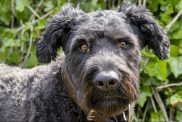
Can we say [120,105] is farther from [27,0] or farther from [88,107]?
[27,0]

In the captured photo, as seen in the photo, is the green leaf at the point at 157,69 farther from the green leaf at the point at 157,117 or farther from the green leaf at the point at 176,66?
the green leaf at the point at 157,117

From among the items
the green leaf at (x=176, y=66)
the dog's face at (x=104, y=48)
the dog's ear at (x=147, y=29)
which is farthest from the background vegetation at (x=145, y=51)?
the dog's face at (x=104, y=48)

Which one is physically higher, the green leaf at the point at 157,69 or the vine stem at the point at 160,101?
the green leaf at the point at 157,69

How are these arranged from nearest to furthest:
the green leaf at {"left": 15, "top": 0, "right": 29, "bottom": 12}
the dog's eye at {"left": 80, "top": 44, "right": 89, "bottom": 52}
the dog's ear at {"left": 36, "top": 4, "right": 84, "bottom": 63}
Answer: the dog's eye at {"left": 80, "top": 44, "right": 89, "bottom": 52}, the dog's ear at {"left": 36, "top": 4, "right": 84, "bottom": 63}, the green leaf at {"left": 15, "top": 0, "right": 29, "bottom": 12}

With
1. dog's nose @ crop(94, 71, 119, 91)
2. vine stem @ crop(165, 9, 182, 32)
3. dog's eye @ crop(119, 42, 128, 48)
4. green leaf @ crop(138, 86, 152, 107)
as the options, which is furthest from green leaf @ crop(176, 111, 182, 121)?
dog's nose @ crop(94, 71, 119, 91)

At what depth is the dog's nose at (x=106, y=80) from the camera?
423cm

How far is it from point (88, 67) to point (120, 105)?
0.42 m

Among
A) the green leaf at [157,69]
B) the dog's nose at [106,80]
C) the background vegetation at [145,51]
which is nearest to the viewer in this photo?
the dog's nose at [106,80]

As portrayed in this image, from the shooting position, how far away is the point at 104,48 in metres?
4.56

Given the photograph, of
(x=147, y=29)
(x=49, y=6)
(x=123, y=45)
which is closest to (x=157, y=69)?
(x=147, y=29)

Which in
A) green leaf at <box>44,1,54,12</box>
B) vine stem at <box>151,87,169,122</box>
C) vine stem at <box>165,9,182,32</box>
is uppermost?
green leaf at <box>44,1,54,12</box>

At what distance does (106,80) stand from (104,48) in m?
0.42

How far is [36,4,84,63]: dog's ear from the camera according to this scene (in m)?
4.90

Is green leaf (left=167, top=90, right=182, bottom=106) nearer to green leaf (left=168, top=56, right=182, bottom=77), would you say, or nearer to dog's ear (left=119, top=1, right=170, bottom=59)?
green leaf (left=168, top=56, right=182, bottom=77)
